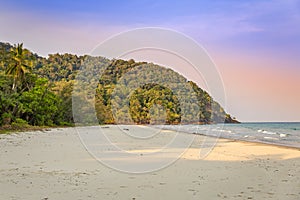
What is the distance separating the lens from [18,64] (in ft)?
118

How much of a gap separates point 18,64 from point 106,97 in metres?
10.7

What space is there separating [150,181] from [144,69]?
48.0 feet

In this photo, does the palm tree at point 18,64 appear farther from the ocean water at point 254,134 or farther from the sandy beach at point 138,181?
the sandy beach at point 138,181

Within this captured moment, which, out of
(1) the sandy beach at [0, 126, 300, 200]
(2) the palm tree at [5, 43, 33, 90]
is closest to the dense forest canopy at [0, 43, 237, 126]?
(2) the palm tree at [5, 43, 33, 90]

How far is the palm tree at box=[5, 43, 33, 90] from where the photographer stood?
3588cm

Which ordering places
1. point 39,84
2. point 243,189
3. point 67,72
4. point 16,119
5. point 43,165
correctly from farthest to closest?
point 67,72 → point 39,84 → point 16,119 → point 43,165 → point 243,189

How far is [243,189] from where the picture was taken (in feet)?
22.8

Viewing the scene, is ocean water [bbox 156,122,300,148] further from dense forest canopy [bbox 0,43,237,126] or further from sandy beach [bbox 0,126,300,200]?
sandy beach [bbox 0,126,300,200]

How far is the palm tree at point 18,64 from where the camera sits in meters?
35.9

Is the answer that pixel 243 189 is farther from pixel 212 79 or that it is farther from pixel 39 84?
pixel 39 84

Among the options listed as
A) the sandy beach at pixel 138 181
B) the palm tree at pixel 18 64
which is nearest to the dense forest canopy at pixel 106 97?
the palm tree at pixel 18 64

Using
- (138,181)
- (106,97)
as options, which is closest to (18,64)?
(106,97)

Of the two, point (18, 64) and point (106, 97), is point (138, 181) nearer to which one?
point (106, 97)

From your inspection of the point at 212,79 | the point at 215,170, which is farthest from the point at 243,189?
the point at 212,79
